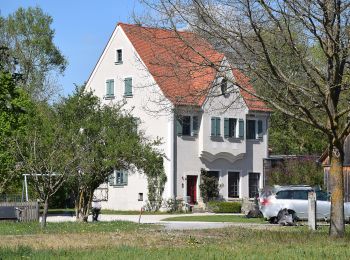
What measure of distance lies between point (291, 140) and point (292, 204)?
3222cm

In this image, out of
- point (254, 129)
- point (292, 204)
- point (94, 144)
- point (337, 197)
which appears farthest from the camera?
point (254, 129)

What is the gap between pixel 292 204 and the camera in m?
40.2

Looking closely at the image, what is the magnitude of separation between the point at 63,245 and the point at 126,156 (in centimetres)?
1838

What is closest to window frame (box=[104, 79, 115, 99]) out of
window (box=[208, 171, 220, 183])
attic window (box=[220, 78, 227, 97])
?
window (box=[208, 171, 220, 183])

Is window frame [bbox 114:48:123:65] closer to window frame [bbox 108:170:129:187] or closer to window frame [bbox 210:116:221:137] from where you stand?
window frame [bbox 108:170:129:187]

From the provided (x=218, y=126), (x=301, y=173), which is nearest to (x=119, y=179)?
(x=218, y=126)

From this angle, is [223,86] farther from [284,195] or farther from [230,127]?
[230,127]

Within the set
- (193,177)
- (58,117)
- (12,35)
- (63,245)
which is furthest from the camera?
(12,35)

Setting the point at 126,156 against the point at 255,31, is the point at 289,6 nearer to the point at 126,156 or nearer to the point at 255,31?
the point at 255,31

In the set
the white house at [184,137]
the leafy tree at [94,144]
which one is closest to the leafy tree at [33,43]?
the white house at [184,137]

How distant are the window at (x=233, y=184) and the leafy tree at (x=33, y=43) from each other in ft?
61.5

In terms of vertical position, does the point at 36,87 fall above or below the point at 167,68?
above

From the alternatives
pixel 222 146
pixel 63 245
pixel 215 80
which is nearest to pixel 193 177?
pixel 222 146

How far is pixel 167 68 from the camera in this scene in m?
25.6
